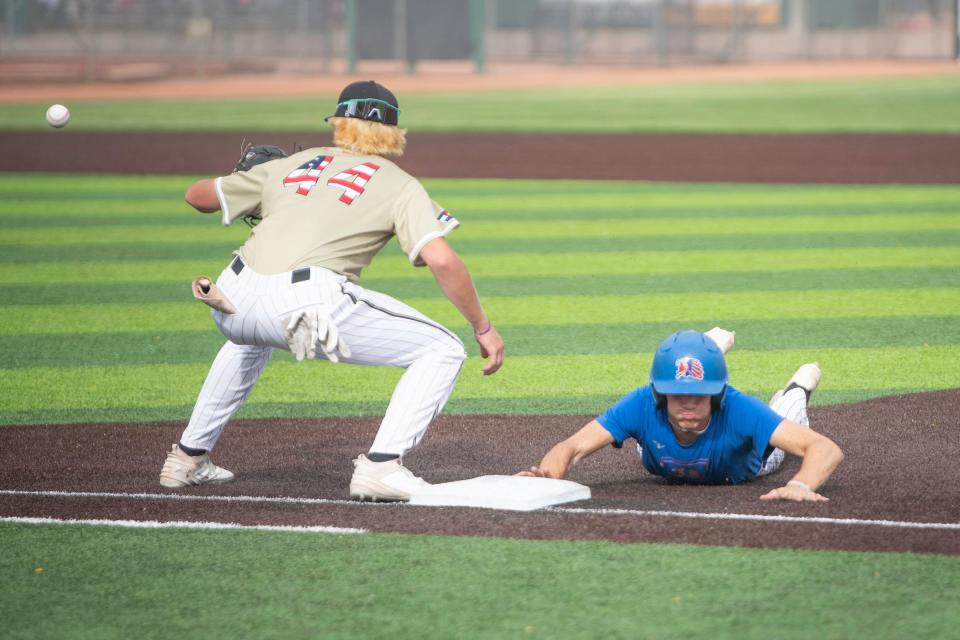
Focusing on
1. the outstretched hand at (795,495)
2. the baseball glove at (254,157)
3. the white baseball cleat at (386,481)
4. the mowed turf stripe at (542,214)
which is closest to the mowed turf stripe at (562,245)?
the mowed turf stripe at (542,214)

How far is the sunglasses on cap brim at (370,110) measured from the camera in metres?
5.43

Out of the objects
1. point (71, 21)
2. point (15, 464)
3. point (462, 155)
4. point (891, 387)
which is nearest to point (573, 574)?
point (15, 464)

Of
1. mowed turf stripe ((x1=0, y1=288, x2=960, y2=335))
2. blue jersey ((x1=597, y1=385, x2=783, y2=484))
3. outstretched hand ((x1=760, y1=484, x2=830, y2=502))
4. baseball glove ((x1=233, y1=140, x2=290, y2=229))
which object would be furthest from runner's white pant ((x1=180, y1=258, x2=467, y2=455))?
mowed turf stripe ((x1=0, y1=288, x2=960, y2=335))

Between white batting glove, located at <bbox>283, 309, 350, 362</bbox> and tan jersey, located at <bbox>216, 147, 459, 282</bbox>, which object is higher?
tan jersey, located at <bbox>216, 147, 459, 282</bbox>

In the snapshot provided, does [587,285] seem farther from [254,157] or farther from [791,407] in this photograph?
[254,157]

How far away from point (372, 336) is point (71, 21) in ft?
114

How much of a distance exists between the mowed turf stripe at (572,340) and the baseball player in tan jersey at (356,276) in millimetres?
3728

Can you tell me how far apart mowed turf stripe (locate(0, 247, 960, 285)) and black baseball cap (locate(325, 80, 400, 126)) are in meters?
6.59

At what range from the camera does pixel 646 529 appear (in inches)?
192

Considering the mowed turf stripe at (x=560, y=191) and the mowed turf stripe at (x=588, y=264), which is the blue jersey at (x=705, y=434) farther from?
the mowed turf stripe at (x=560, y=191)

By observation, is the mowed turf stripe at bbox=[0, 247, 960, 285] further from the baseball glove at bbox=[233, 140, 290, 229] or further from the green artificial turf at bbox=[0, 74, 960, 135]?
the green artificial turf at bbox=[0, 74, 960, 135]

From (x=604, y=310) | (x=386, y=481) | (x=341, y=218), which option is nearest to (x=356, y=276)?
(x=341, y=218)

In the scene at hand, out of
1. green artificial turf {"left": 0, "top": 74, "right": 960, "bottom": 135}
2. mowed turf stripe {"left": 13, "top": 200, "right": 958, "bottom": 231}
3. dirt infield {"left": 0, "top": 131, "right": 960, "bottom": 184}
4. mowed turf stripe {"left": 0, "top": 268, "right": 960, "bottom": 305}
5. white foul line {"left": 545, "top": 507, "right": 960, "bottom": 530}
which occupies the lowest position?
mowed turf stripe {"left": 0, "top": 268, "right": 960, "bottom": 305}

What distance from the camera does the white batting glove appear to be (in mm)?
5141
